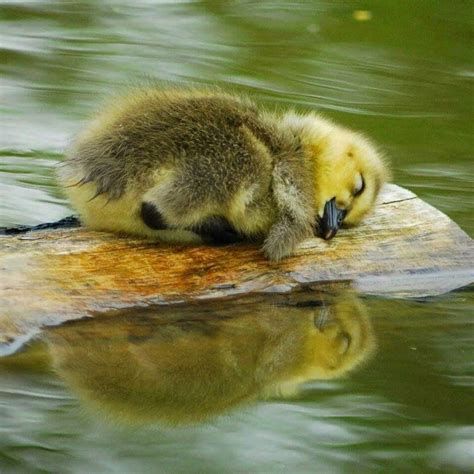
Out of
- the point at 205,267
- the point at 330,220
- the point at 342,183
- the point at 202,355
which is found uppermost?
the point at 342,183

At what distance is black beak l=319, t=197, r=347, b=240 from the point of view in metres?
4.45

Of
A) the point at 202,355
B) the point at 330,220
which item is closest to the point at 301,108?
the point at 330,220

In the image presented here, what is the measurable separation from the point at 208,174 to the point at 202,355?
660 mm

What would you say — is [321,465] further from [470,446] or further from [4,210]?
[4,210]

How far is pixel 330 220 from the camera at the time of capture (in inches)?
176

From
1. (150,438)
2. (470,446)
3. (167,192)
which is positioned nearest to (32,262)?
(167,192)

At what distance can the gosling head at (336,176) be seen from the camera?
4.51 meters

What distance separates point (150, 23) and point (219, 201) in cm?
402

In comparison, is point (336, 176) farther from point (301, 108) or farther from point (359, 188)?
point (301, 108)

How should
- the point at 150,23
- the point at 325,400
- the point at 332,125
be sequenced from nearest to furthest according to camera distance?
the point at 325,400 → the point at 332,125 → the point at 150,23

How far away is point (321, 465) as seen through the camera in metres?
3.39

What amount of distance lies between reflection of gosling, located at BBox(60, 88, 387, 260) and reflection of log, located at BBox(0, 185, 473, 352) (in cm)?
7

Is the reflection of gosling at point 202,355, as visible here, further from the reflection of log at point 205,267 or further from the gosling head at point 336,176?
the gosling head at point 336,176

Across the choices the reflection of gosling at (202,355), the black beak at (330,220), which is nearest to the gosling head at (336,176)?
the black beak at (330,220)
